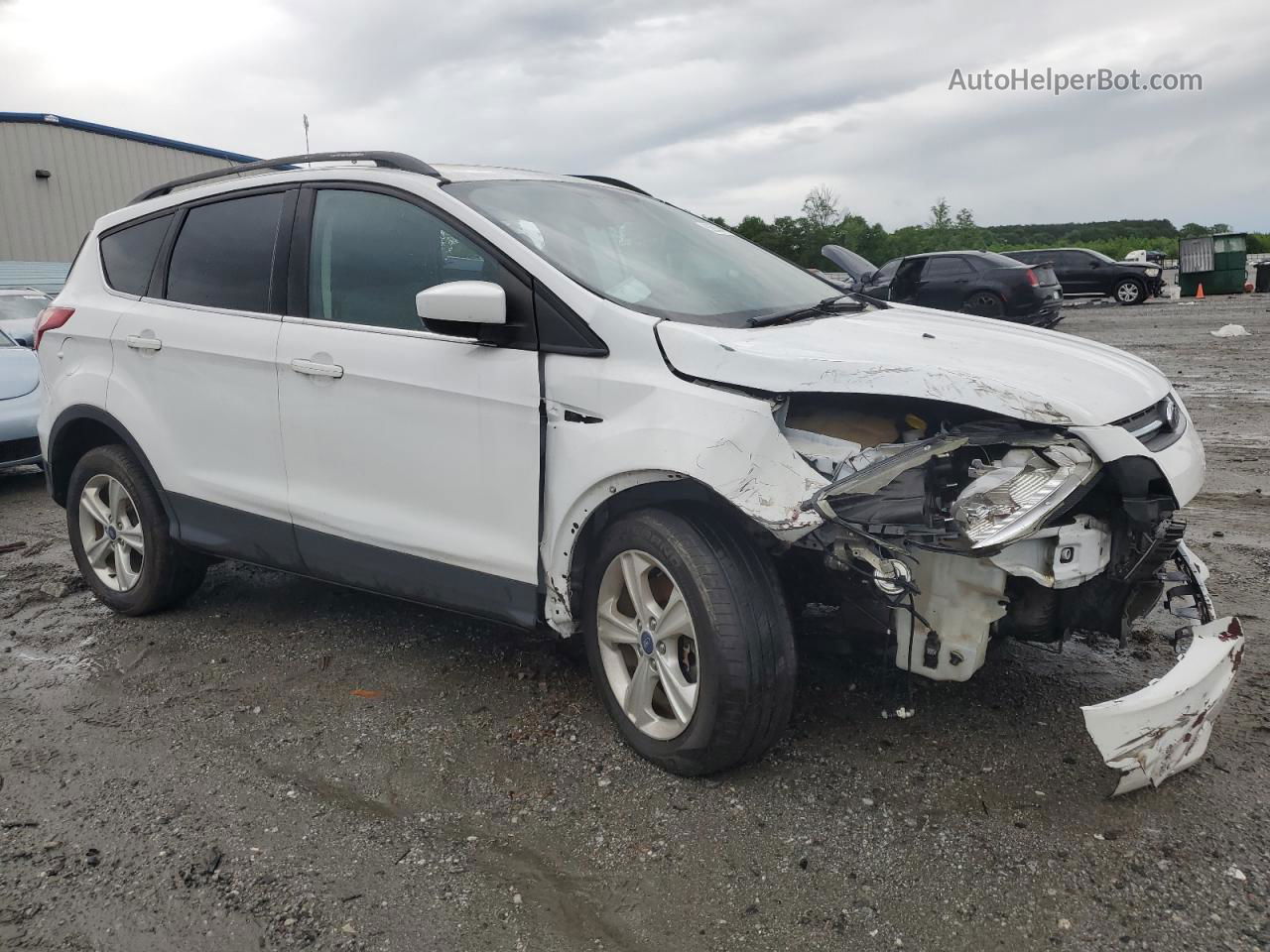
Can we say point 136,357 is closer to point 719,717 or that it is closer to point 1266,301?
point 719,717

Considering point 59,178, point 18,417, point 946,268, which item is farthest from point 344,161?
point 59,178

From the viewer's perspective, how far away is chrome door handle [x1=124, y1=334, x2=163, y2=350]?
13.6ft

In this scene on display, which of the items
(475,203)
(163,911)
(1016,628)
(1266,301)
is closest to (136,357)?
(475,203)

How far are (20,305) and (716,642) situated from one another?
33.5ft

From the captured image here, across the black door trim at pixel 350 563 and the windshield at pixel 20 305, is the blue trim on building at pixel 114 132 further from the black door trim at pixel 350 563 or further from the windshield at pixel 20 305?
the black door trim at pixel 350 563

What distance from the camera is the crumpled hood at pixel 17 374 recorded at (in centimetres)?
770

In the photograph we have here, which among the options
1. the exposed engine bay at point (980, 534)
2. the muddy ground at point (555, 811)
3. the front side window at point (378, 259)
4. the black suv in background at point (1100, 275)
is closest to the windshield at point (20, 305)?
the muddy ground at point (555, 811)

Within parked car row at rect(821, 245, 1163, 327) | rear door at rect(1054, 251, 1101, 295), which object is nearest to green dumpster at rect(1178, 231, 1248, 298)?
rear door at rect(1054, 251, 1101, 295)

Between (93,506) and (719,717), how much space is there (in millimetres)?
3254

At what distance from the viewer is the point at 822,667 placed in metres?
3.72

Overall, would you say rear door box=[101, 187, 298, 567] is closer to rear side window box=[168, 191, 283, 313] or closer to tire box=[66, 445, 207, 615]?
rear side window box=[168, 191, 283, 313]

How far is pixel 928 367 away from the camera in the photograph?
270cm

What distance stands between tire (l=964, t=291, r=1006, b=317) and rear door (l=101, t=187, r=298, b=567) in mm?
14567

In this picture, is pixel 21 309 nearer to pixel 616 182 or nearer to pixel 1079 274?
pixel 616 182
